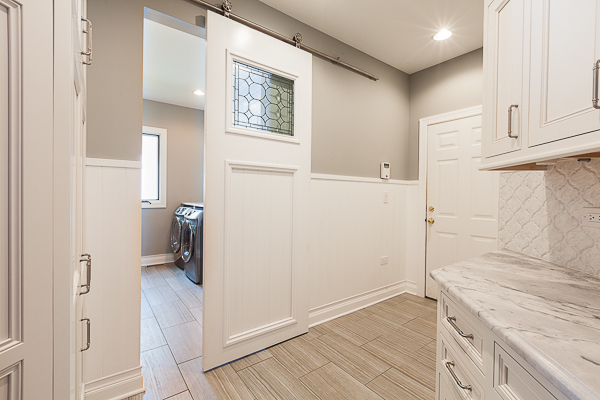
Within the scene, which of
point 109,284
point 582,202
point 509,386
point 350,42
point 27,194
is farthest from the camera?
point 350,42

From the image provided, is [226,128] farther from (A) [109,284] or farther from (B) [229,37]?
(A) [109,284]

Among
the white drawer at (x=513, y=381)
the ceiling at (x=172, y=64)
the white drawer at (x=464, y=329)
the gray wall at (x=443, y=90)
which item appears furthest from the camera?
the gray wall at (x=443, y=90)

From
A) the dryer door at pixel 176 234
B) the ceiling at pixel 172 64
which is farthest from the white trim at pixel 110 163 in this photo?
the dryer door at pixel 176 234

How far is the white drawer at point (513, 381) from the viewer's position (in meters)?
0.57

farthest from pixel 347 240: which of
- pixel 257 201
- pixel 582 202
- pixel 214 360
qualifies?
pixel 582 202

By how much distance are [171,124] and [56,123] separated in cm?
438

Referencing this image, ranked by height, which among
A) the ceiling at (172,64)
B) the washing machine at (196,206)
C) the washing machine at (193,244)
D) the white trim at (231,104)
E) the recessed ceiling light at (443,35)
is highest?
the ceiling at (172,64)

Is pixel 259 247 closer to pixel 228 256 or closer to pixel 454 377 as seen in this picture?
pixel 228 256

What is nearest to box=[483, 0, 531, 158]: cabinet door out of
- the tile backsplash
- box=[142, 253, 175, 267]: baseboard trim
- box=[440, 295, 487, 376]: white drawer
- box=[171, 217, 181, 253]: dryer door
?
the tile backsplash

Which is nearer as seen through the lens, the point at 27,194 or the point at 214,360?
the point at 27,194

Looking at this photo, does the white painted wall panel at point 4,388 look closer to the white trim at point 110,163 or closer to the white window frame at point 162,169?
the white trim at point 110,163

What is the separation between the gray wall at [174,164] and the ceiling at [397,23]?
2981 mm

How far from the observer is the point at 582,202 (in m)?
1.20

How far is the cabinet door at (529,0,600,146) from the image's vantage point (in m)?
0.72
